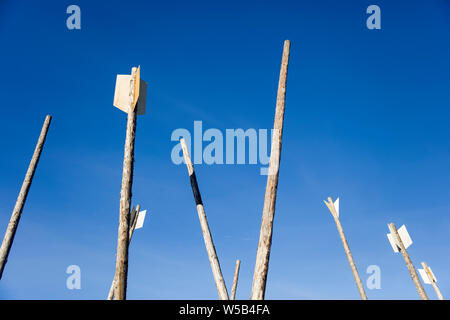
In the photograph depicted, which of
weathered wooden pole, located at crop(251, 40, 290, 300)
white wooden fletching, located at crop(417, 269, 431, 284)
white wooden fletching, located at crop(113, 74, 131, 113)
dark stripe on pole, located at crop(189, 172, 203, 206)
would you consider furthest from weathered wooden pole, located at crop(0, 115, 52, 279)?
white wooden fletching, located at crop(417, 269, 431, 284)

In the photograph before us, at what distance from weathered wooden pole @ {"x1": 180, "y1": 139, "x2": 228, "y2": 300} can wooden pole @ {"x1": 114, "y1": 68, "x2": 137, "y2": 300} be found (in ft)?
11.2

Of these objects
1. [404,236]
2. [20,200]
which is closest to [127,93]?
[20,200]

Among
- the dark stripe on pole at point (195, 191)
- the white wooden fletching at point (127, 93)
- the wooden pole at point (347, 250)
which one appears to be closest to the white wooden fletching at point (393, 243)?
the wooden pole at point (347, 250)

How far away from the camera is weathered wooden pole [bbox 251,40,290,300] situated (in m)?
6.95

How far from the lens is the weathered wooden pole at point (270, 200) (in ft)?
22.8

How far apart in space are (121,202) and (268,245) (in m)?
3.01

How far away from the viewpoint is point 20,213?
33.6 feet

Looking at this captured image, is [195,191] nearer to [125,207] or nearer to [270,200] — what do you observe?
[125,207]

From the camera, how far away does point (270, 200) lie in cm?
754

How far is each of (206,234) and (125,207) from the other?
3.59 metres

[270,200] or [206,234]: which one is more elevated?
[206,234]
